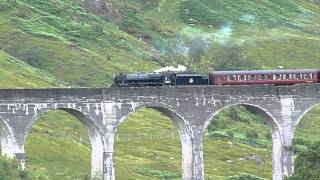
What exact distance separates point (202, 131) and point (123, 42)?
8756 centimetres

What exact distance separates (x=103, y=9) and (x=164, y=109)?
10975 cm

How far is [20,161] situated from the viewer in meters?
79.2

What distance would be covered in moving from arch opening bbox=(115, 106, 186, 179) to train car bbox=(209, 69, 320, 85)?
6.79 m

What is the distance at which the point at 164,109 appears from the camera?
292ft

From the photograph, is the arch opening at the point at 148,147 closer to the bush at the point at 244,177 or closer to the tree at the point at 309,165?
the bush at the point at 244,177

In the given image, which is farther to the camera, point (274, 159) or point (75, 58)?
point (75, 58)

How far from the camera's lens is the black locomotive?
88688 mm

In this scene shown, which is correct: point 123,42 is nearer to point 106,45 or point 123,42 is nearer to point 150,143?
point 106,45

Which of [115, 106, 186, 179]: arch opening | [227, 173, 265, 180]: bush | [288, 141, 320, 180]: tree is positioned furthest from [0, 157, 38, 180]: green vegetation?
[227, 173, 265, 180]: bush

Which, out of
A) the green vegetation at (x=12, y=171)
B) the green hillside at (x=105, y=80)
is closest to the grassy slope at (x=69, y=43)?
the green hillside at (x=105, y=80)

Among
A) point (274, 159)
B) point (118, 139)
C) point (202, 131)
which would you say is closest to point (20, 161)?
point (202, 131)

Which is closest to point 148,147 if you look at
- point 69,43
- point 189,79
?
point 189,79

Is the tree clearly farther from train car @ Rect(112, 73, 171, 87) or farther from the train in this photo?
train car @ Rect(112, 73, 171, 87)

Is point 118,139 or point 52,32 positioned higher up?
point 52,32
